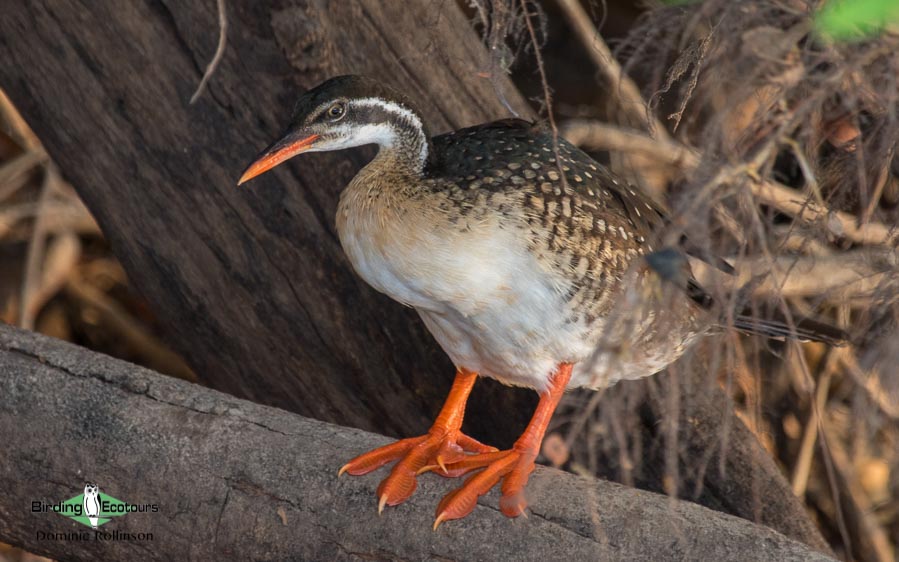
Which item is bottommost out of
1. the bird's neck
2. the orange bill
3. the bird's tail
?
the bird's tail

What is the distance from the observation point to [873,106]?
4.29 ft

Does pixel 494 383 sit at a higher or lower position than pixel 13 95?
lower

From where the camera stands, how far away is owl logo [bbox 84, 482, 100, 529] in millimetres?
1750

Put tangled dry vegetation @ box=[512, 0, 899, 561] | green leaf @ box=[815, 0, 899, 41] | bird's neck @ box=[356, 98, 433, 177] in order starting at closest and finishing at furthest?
green leaf @ box=[815, 0, 899, 41] → tangled dry vegetation @ box=[512, 0, 899, 561] → bird's neck @ box=[356, 98, 433, 177]

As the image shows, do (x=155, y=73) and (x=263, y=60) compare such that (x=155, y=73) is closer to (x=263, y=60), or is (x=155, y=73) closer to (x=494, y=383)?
(x=263, y=60)

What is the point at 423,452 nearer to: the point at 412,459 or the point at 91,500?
the point at 412,459

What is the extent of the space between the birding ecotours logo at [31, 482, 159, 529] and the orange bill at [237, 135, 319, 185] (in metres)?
0.58

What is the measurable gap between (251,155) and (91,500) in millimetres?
720

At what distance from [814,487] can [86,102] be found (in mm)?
2195

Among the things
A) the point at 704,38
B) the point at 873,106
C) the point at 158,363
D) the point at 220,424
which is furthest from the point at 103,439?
the point at 158,363

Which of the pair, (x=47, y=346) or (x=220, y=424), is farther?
(x=47, y=346)

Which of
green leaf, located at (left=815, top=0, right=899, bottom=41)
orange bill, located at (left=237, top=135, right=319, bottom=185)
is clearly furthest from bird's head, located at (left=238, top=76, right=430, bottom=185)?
green leaf, located at (left=815, top=0, right=899, bottom=41)

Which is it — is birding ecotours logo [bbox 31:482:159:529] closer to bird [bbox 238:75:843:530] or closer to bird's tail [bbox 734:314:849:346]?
bird [bbox 238:75:843:530]

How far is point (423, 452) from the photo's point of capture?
1.83m
